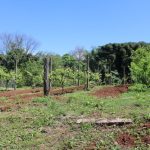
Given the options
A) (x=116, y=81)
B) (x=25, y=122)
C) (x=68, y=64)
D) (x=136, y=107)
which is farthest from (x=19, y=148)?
(x=68, y=64)

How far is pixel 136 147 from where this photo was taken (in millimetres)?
10820

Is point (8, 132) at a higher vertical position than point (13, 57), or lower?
lower

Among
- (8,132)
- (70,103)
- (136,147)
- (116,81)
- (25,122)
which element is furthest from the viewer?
(116,81)

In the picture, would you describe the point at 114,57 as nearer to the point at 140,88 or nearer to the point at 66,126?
the point at 140,88

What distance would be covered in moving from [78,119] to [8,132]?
2.25 meters

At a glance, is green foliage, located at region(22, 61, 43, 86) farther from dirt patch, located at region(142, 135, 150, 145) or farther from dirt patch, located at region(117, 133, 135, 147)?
dirt patch, located at region(142, 135, 150, 145)

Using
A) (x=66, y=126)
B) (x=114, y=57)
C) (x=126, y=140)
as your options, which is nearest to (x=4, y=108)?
(x=66, y=126)

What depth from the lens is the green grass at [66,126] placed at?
1140cm

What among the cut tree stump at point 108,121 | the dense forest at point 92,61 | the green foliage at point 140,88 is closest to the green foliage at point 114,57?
the dense forest at point 92,61

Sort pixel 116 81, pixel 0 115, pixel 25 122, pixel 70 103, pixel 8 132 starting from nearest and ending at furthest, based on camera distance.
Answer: pixel 8 132 < pixel 25 122 < pixel 0 115 < pixel 70 103 < pixel 116 81

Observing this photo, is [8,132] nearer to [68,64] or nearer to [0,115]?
[0,115]

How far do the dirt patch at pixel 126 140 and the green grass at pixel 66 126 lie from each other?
13cm

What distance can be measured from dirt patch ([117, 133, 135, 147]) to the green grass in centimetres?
13

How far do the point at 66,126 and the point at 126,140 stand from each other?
7.74 feet
